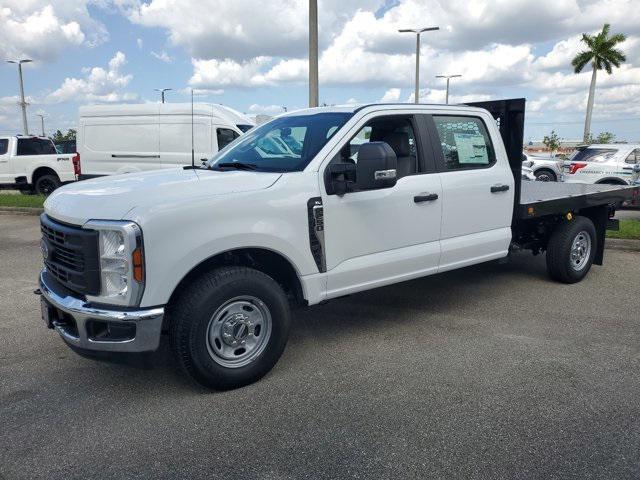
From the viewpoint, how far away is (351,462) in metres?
2.96

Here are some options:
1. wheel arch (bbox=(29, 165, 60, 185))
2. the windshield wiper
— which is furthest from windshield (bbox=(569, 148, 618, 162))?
wheel arch (bbox=(29, 165, 60, 185))

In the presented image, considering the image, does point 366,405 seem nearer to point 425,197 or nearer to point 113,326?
point 113,326

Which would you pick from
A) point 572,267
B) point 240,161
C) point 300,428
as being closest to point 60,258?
point 240,161

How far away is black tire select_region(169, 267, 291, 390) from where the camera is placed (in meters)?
3.49

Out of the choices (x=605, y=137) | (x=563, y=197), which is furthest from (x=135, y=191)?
(x=605, y=137)

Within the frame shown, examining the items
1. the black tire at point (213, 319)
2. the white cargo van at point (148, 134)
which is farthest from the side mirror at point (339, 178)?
the white cargo van at point (148, 134)

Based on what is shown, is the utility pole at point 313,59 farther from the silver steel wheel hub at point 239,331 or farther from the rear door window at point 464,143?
the silver steel wheel hub at point 239,331

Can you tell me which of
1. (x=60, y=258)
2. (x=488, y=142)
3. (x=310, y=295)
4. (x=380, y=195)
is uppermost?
(x=488, y=142)

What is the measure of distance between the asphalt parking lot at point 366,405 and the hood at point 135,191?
0.95 metres

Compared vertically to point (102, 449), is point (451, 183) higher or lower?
higher

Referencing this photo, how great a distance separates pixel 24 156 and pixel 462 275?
1398 cm

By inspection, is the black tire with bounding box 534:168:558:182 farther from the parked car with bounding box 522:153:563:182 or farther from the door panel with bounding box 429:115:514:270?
the door panel with bounding box 429:115:514:270

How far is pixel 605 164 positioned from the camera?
13.6m

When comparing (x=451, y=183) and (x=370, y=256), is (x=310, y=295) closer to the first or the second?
(x=370, y=256)
